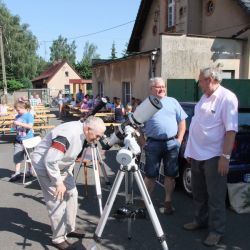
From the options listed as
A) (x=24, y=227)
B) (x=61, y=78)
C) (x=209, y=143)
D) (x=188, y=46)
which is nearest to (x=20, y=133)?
(x=24, y=227)

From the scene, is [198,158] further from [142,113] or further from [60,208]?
[60,208]

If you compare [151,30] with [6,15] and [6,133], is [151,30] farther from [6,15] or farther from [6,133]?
[6,15]

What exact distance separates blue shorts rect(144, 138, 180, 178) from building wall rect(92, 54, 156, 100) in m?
9.67

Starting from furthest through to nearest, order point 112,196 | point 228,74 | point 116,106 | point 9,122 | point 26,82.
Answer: point 26,82, point 228,74, point 116,106, point 9,122, point 112,196

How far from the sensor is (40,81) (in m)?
55.3

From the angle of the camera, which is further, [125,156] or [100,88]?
[100,88]

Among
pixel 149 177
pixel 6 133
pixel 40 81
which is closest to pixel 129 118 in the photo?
pixel 149 177

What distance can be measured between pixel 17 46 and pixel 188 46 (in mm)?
38914

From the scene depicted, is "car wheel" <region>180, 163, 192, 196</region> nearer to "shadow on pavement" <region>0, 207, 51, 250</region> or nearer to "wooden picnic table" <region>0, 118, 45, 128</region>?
"shadow on pavement" <region>0, 207, 51, 250</region>

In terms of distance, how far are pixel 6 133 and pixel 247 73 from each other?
9582mm

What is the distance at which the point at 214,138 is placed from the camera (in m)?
3.75

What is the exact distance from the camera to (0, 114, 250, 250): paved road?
396cm

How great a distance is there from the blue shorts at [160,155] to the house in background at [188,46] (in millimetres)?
8552

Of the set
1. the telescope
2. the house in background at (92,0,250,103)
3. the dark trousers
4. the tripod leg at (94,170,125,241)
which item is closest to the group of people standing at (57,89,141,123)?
the house in background at (92,0,250,103)
